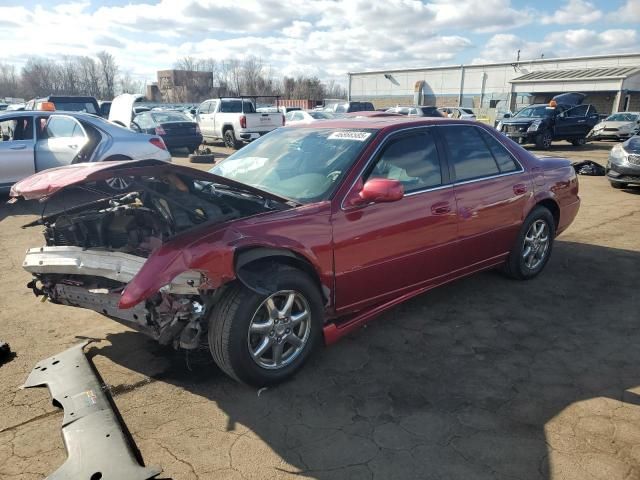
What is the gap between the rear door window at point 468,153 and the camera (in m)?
4.01

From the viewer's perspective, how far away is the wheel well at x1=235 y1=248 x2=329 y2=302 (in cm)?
278

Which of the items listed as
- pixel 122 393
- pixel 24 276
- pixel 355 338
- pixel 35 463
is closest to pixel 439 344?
pixel 355 338

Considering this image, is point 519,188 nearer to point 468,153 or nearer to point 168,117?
point 468,153

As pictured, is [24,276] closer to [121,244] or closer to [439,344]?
[121,244]

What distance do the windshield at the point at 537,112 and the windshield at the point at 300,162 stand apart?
1798 centimetres

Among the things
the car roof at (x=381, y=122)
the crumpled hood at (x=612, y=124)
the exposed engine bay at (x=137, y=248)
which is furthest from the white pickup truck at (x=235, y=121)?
the crumpled hood at (x=612, y=124)

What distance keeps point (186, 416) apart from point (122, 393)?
0.52 m

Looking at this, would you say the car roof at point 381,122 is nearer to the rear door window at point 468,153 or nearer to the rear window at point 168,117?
the rear door window at point 468,153

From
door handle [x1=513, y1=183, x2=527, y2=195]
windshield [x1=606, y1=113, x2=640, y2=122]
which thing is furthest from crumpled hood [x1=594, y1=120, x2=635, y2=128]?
door handle [x1=513, y1=183, x2=527, y2=195]

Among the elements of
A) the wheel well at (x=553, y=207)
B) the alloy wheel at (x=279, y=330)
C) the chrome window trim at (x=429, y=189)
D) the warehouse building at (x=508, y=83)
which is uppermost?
the warehouse building at (x=508, y=83)

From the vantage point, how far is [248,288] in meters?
2.78

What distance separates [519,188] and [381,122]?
1.57 meters

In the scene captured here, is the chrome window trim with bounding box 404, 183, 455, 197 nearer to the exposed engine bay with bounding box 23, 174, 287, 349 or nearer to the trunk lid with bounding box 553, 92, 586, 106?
the exposed engine bay with bounding box 23, 174, 287, 349

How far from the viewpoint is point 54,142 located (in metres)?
8.27
